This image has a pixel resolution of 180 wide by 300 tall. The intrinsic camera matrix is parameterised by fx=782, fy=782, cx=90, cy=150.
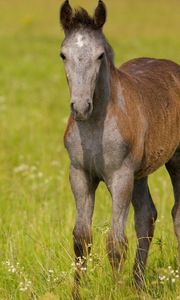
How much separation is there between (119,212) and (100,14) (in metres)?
1.35

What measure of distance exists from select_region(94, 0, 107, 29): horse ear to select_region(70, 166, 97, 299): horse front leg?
1.04 meters

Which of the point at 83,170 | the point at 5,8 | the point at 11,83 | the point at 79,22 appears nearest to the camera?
the point at 79,22

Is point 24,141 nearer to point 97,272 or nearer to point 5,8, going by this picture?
point 97,272

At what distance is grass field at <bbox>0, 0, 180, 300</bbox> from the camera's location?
18.1 ft

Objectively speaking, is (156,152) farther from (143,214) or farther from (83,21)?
(83,21)

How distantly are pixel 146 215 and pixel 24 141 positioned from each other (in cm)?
620

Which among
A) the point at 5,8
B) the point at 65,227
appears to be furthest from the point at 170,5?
the point at 65,227

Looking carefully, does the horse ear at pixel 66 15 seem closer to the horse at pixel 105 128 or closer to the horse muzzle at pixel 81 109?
the horse at pixel 105 128

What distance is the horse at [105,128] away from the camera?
4.95 meters

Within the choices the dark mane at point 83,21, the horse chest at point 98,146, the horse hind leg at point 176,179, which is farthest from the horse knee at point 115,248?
the dark mane at point 83,21

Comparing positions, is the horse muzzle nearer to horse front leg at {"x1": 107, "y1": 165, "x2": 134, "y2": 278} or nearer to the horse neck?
the horse neck

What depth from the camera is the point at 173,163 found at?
6676 mm

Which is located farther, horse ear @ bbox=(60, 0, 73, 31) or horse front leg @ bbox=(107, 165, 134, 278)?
Result: horse front leg @ bbox=(107, 165, 134, 278)

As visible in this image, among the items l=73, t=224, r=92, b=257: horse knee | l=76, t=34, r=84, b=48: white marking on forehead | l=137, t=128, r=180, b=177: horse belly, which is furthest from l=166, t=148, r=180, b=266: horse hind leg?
l=76, t=34, r=84, b=48: white marking on forehead
